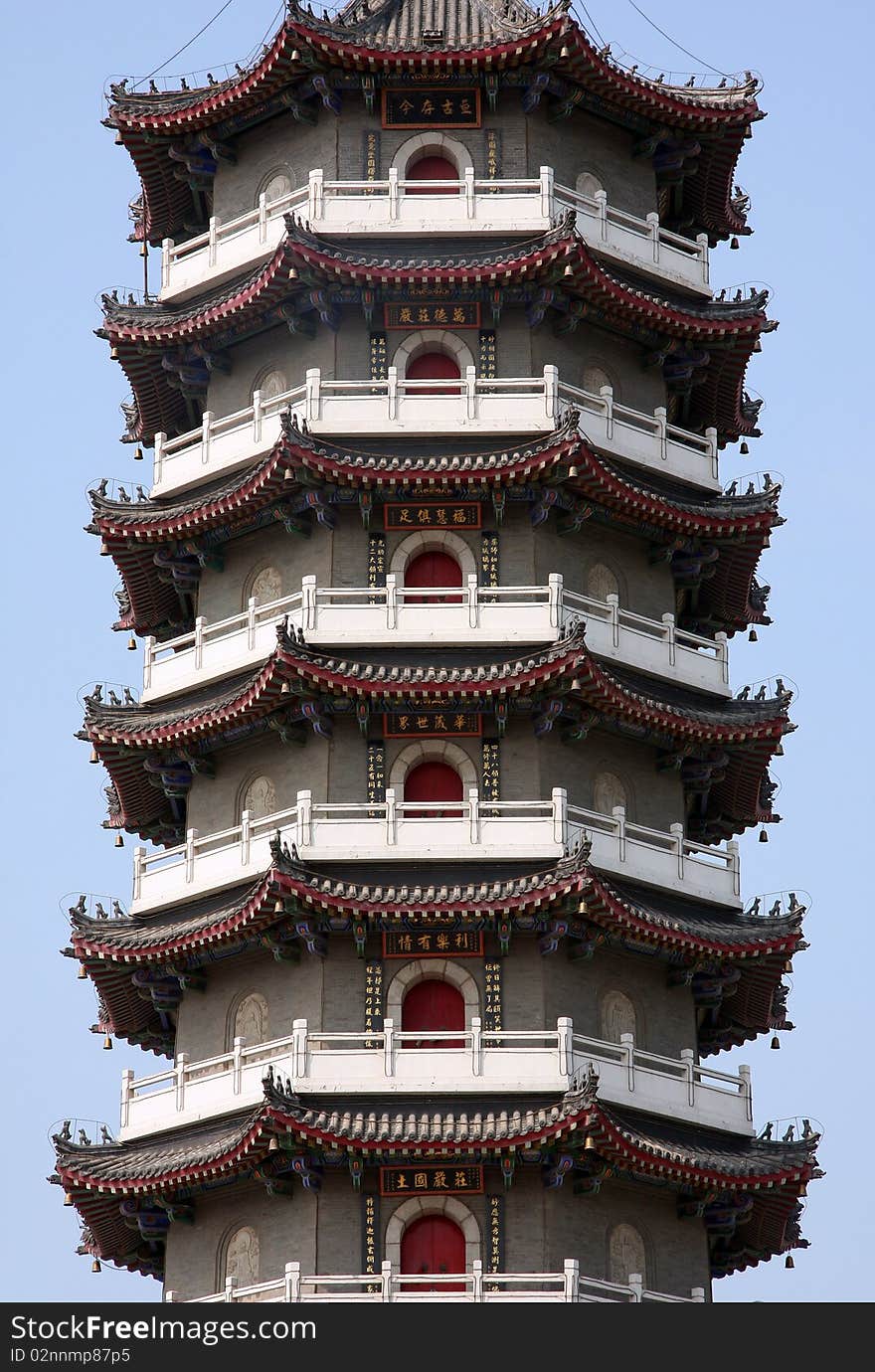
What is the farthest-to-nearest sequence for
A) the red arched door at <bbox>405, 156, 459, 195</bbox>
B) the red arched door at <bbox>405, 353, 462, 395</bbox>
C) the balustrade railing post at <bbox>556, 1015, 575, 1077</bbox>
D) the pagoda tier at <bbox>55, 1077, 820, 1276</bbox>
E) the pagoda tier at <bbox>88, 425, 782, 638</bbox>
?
the red arched door at <bbox>405, 156, 459, 195</bbox> → the red arched door at <bbox>405, 353, 462, 395</bbox> → the pagoda tier at <bbox>88, 425, 782, 638</bbox> → the balustrade railing post at <bbox>556, 1015, 575, 1077</bbox> → the pagoda tier at <bbox>55, 1077, 820, 1276</bbox>

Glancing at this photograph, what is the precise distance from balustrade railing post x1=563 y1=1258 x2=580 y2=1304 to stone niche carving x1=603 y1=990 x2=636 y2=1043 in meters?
4.40

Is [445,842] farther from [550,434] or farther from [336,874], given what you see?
[550,434]

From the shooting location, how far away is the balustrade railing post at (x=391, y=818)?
132 feet

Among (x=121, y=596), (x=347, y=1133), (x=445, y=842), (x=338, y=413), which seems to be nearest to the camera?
(x=347, y=1133)

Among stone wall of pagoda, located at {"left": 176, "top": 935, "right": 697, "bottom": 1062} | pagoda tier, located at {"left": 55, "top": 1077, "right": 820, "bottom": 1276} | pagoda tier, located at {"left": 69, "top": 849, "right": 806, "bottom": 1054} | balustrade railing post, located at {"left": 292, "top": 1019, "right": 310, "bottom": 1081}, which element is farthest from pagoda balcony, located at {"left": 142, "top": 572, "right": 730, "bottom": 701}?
pagoda tier, located at {"left": 55, "top": 1077, "right": 820, "bottom": 1276}

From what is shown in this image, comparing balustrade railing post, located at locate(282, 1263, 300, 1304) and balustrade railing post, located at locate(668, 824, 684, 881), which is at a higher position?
balustrade railing post, located at locate(668, 824, 684, 881)

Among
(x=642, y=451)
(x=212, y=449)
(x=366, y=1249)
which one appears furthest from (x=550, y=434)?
(x=366, y=1249)

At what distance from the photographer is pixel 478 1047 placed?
38750mm

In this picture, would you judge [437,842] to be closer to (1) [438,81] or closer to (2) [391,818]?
(2) [391,818]

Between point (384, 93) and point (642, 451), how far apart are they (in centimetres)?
753

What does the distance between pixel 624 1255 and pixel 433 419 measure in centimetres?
1347

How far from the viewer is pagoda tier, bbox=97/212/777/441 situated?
42812 millimetres

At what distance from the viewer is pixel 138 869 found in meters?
43.2

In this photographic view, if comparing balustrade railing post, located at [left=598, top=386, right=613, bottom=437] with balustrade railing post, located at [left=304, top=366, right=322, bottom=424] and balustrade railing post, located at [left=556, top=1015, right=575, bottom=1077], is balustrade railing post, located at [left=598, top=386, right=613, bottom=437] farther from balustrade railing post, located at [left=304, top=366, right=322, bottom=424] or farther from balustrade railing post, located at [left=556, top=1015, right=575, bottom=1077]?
balustrade railing post, located at [left=556, top=1015, right=575, bottom=1077]
